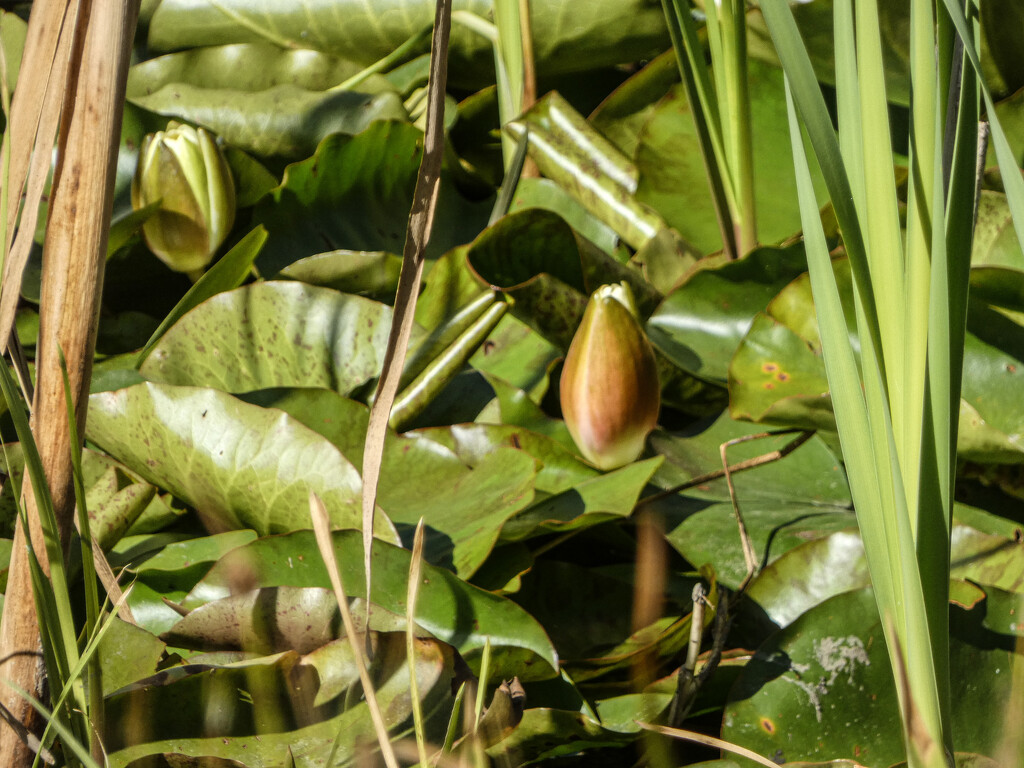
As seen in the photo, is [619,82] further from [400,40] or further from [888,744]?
[888,744]

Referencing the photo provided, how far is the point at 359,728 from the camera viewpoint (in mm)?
392

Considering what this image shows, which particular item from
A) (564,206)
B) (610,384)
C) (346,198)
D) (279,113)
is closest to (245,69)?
(279,113)

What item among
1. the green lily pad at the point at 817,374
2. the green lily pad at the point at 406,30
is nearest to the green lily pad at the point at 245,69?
the green lily pad at the point at 406,30

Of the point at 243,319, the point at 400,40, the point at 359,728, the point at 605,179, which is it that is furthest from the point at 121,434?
the point at 400,40

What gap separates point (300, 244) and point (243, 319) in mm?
182

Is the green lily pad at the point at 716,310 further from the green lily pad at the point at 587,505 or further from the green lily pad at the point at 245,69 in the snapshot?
the green lily pad at the point at 245,69

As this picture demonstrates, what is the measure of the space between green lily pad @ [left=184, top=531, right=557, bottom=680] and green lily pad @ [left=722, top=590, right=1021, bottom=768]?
0.36 feet

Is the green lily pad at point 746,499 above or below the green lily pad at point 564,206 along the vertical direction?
below

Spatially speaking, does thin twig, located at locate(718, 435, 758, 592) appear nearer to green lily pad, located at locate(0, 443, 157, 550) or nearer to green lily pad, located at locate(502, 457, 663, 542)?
green lily pad, located at locate(502, 457, 663, 542)

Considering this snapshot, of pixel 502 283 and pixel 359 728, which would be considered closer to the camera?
pixel 359 728

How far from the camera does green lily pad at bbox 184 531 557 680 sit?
17.4 inches

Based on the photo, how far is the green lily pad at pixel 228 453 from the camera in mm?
515

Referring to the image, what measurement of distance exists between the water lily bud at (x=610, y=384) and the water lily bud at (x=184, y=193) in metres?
0.34

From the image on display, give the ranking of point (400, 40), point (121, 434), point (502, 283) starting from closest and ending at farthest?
point (121, 434)
point (502, 283)
point (400, 40)
